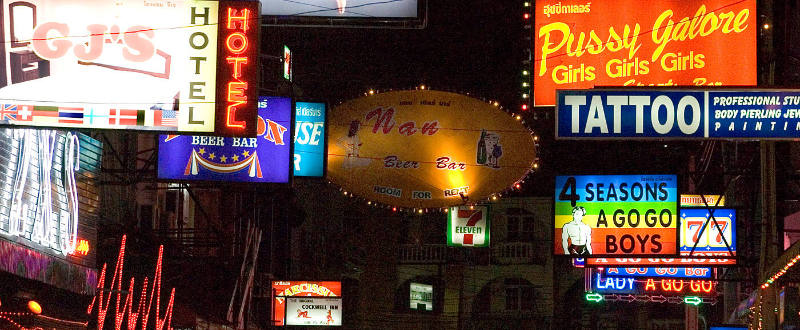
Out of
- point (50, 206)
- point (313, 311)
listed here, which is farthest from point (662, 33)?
point (313, 311)

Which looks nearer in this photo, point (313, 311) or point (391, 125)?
point (391, 125)

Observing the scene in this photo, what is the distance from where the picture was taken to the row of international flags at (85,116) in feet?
43.3

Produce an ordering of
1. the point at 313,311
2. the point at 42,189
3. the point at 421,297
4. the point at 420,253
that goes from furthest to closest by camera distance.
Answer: the point at 420,253, the point at 421,297, the point at 313,311, the point at 42,189

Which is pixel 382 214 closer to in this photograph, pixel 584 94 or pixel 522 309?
pixel 522 309

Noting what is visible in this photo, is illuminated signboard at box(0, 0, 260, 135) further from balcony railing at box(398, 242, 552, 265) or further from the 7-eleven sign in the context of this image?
balcony railing at box(398, 242, 552, 265)

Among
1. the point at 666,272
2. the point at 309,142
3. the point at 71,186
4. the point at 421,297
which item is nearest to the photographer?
→ the point at 71,186

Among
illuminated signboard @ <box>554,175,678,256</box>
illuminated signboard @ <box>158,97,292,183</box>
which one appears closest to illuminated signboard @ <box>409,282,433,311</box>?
illuminated signboard @ <box>554,175,678,256</box>

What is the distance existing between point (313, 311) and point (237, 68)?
25798 mm

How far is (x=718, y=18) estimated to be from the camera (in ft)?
67.8

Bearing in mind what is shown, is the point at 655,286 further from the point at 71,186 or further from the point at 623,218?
the point at 71,186

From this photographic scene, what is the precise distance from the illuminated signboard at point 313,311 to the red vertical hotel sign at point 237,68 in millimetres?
24471

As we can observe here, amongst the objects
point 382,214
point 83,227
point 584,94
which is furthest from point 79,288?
point 382,214

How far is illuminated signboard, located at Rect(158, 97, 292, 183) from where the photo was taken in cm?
2050

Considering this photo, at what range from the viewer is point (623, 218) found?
2417 centimetres
